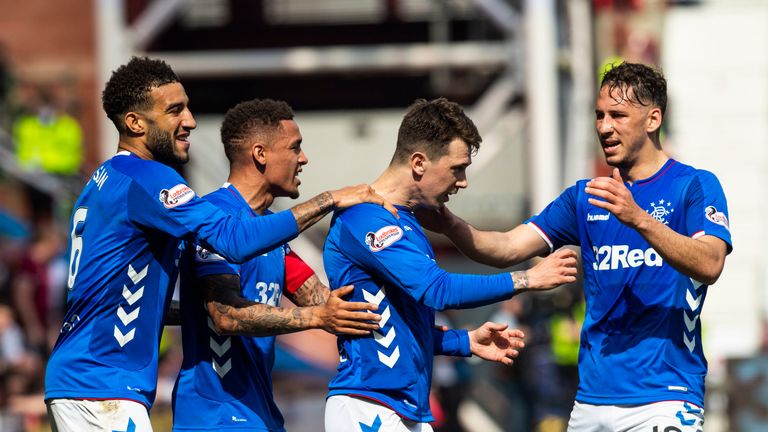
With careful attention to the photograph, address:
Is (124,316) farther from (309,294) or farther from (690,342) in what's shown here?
(690,342)

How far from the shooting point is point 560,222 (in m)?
6.54

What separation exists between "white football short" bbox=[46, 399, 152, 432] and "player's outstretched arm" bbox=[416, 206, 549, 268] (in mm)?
1867

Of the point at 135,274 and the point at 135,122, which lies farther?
the point at 135,122

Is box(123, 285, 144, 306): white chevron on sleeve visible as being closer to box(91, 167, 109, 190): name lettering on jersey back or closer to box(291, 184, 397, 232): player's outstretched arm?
box(91, 167, 109, 190): name lettering on jersey back

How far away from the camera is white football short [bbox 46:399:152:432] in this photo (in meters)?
5.59

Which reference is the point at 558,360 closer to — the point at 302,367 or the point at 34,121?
the point at 302,367

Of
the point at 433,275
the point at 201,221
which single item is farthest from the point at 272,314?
the point at 433,275

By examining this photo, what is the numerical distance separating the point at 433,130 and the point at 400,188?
0.32m

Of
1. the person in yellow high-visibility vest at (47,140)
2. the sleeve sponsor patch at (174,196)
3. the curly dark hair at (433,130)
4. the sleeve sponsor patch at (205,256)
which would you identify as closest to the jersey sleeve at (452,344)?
the curly dark hair at (433,130)

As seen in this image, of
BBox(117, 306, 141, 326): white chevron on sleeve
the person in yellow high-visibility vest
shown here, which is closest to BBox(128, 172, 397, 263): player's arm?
BBox(117, 306, 141, 326): white chevron on sleeve

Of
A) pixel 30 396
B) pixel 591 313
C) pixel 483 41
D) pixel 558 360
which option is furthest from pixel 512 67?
pixel 591 313

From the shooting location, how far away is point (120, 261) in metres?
5.75

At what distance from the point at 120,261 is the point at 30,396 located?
813cm

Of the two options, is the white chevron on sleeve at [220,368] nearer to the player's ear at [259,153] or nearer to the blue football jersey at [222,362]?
the blue football jersey at [222,362]
